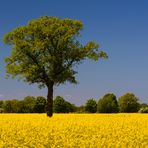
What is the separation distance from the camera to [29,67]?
147 ft

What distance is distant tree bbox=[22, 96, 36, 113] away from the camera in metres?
97.7

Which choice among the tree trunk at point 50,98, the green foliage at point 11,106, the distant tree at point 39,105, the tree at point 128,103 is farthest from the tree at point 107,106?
the tree trunk at point 50,98

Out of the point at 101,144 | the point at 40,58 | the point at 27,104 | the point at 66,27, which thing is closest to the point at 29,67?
the point at 40,58

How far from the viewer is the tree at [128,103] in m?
98.9

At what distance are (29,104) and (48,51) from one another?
2264 inches

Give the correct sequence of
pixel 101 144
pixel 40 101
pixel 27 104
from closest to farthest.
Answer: pixel 101 144 → pixel 40 101 → pixel 27 104

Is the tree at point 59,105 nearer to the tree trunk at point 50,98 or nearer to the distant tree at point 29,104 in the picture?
the distant tree at point 29,104

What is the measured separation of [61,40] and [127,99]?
62747mm

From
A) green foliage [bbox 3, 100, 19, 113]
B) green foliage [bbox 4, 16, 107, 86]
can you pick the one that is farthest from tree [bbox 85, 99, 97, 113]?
green foliage [bbox 4, 16, 107, 86]

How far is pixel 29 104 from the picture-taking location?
101 metres

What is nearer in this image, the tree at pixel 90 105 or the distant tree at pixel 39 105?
the tree at pixel 90 105

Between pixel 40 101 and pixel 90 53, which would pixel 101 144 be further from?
pixel 40 101

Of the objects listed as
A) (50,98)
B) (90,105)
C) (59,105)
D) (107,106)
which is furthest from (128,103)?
(50,98)

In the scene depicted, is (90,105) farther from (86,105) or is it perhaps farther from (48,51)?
(48,51)
